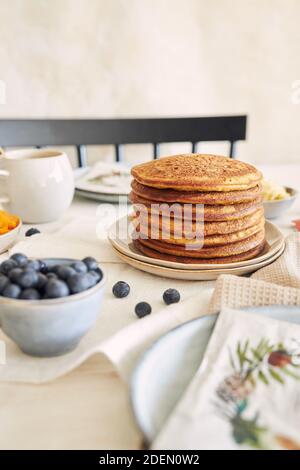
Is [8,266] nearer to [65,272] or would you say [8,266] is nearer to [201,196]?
[65,272]

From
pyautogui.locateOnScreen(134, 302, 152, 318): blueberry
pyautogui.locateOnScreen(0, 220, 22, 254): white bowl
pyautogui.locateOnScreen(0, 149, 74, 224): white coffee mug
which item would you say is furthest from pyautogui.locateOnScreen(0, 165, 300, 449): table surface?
pyautogui.locateOnScreen(0, 149, 74, 224): white coffee mug

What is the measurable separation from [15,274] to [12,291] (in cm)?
2

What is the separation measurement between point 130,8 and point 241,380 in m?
2.08

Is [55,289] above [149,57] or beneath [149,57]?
beneath

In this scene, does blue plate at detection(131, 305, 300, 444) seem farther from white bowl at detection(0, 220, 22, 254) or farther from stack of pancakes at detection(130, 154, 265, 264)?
white bowl at detection(0, 220, 22, 254)

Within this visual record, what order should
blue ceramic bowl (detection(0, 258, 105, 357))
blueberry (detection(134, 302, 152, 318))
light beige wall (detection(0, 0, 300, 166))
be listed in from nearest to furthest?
blue ceramic bowl (detection(0, 258, 105, 357)) → blueberry (detection(134, 302, 152, 318)) → light beige wall (detection(0, 0, 300, 166))

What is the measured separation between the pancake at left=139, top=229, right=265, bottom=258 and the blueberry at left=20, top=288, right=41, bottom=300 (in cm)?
30

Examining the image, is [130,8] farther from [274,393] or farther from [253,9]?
[274,393]

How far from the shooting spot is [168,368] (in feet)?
1.54

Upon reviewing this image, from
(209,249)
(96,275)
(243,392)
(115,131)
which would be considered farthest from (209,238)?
(115,131)

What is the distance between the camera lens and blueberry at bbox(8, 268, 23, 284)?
52 centimetres

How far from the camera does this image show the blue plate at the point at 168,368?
0.40 meters

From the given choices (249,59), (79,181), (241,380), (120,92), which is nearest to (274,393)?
(241,380)

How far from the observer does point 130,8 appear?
2.15 metres
